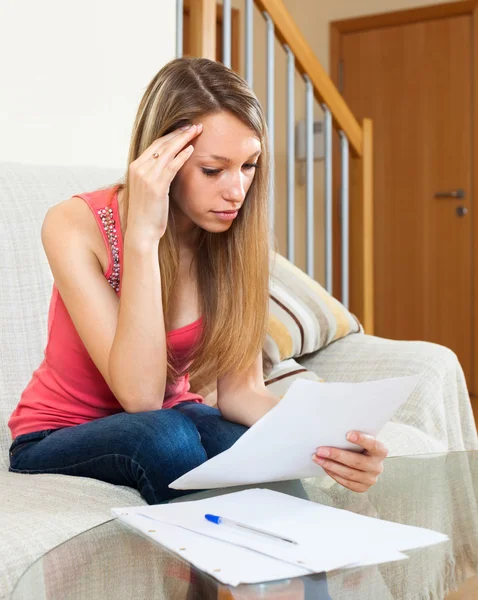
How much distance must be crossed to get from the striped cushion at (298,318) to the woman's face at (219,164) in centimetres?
60

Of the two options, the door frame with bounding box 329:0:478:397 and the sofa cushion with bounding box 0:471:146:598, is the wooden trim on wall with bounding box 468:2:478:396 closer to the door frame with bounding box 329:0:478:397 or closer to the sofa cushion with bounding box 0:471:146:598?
the door frame with bounding box 329:0:478:397

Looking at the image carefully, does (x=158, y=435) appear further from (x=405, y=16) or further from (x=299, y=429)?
(x=405, y=16)

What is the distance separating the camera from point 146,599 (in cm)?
67

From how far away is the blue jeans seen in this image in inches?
42.5

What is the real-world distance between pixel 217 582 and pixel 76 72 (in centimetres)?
161

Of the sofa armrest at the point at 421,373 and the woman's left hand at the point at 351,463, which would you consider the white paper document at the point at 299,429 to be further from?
the sofa armrest at the point at 421,373

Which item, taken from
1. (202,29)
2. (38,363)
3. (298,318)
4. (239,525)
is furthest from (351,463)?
(202,29)

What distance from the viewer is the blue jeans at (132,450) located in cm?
108

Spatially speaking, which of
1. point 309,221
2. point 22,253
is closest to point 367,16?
point 309,221

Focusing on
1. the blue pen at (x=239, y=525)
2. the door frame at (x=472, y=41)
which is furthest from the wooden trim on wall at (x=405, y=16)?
the blue pen at (x=239, y=525)

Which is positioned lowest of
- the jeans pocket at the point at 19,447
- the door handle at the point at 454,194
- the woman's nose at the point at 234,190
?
the jeans pocket at the point at 19,447

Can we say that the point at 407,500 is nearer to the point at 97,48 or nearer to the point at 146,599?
the point at 146,599

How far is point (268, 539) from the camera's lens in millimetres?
767

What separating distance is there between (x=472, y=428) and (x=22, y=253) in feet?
3.38
